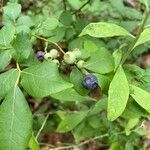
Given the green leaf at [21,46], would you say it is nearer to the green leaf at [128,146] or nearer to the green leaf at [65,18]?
the green leaf at [65,18]

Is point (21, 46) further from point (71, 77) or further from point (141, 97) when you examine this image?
point (141, 97)

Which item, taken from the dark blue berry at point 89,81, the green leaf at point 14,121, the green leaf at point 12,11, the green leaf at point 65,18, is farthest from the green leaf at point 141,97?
the green leaf at point 65,18

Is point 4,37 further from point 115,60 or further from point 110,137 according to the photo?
point 110,137

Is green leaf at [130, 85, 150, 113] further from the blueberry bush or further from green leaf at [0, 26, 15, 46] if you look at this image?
green leaf at [0, 26, 15, 46]

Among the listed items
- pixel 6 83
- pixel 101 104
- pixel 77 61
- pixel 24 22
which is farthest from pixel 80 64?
pixel 101 104

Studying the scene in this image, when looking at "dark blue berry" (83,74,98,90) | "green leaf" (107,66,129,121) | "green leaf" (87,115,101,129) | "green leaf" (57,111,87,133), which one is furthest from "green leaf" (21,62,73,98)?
"green leaf" (87,115,101,129)
